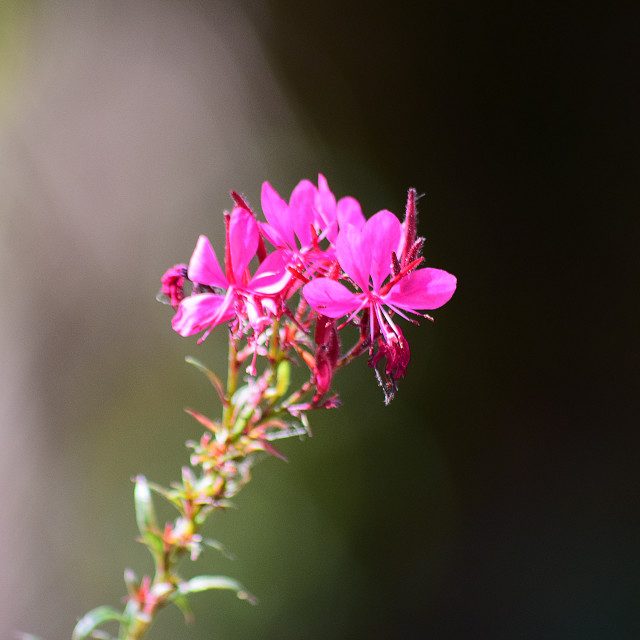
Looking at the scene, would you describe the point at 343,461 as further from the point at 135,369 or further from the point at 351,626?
the point at 135,369

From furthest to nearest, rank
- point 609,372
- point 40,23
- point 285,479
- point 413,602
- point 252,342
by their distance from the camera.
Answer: point 609,372 < point 413,602 < point 285,479 < point 40,23 < point 252,342

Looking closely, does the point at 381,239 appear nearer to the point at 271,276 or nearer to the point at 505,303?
the point at 271,276

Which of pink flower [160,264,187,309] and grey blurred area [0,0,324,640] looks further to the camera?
grey blurred area [0,0,324,640]

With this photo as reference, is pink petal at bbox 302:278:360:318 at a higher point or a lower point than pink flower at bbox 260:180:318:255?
lower

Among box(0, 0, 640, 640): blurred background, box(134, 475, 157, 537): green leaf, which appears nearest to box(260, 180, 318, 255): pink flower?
box(134, 475, 157, 537): green leaf

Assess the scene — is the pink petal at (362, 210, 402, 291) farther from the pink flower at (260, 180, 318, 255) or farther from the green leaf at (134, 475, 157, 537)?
the green leaf at (134, 475, 157, 537)

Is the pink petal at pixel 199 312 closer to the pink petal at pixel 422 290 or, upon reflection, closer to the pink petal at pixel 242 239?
the pink petal at pixel 242 239

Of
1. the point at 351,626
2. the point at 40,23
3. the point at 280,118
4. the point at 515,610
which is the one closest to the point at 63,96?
the point at 40,23
